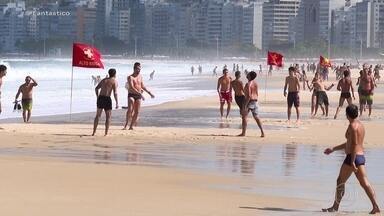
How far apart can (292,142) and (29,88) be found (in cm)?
652

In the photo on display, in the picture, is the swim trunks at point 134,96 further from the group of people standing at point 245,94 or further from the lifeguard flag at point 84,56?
the group of people standing at point 245,94

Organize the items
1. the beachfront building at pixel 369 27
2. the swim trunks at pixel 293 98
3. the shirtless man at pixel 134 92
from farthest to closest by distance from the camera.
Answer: the beachfront building at pixel 369 27 < the swim trunks at pixel 293 98 < the shirtless man at pixel 134 92

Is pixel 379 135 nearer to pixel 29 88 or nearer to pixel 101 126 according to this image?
pixel 101 126

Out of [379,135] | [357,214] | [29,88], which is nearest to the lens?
[357,214]

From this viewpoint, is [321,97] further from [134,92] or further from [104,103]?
[104,103]

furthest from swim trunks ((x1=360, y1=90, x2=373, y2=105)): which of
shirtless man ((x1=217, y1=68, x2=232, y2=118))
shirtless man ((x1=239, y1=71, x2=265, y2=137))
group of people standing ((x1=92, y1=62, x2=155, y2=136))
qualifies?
shirtless man ((x1=239, y1=71, x2=265, y2=137))

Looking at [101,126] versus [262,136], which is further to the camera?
[101,126]

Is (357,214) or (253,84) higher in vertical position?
(253,84)

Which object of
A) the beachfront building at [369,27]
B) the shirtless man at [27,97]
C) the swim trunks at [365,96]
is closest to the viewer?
the shirtless man at [27,97]

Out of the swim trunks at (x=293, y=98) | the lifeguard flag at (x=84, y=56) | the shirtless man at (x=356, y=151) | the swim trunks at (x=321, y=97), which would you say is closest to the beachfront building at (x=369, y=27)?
the swim trunks at (x=321, y=97)

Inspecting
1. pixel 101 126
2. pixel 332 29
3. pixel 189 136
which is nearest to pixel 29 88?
pixel 101 126

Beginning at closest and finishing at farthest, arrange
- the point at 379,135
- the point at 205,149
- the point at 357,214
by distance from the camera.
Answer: the point at 357,214, the point at 205,149, the point at 379,135

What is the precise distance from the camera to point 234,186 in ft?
36.6

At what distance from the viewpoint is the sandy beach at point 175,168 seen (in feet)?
31.3
